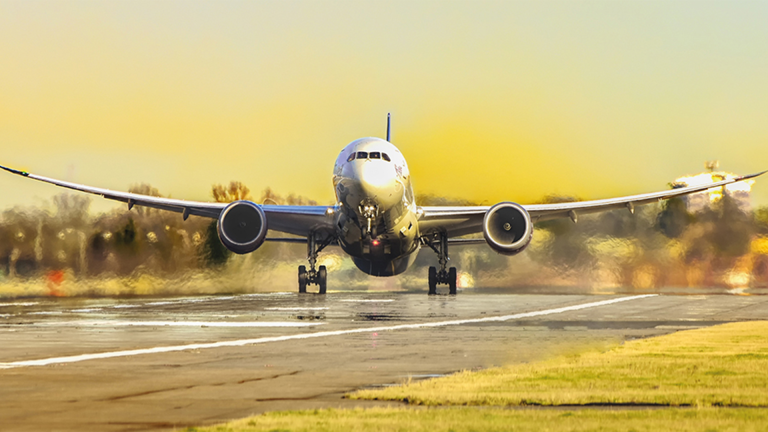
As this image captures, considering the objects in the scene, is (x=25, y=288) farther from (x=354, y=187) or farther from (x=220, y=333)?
(x=220, y=333)

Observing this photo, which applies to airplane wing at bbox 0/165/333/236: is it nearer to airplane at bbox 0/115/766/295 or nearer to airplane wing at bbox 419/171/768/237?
airplane at bbox 0/115/766/295

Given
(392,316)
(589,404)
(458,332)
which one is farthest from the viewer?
(392,316)

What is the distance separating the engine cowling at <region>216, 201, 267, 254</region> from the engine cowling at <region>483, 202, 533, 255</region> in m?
8.48

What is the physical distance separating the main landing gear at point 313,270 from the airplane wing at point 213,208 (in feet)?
1.98

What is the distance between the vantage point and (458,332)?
18859 mm

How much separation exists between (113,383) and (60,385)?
53 centimetres

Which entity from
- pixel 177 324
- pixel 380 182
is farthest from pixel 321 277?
pixel 177 324

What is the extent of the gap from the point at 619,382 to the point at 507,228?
28652 millimetres

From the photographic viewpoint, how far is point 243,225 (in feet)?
127

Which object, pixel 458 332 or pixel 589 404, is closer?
pixel 589 404

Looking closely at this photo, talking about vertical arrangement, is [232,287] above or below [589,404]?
above

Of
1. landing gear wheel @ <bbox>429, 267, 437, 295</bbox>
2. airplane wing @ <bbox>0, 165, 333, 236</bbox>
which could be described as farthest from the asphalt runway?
landing gear wheel @ <bbox>429, 267, 437, 295</bbox>

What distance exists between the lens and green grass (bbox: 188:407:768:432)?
7516 mm

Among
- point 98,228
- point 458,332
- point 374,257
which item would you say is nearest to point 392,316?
point 458,332
